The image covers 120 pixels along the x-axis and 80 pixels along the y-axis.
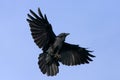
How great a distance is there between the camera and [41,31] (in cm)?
3228

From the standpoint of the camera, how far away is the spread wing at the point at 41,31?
105 ft

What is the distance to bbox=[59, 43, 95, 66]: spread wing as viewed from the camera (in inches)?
1284

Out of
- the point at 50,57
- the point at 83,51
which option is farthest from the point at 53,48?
the point at 83,51

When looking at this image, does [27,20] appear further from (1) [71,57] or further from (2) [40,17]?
(1) [71,57]

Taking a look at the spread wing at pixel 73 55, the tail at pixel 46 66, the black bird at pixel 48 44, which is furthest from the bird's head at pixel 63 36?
the tail at pixel 46 66

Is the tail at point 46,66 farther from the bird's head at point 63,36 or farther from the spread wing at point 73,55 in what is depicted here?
the bird's head at point 63,36

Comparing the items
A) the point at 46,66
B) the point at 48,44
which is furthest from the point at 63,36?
the point at 46,66

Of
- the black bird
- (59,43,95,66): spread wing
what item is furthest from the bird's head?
(59,43,95,66): spread wing

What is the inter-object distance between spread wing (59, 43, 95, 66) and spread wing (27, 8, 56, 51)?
0.83 metres

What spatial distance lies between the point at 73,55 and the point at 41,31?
2193 mm

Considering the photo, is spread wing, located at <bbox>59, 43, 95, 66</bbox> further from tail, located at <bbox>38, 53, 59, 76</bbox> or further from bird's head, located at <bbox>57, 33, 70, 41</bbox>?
bird's head, located at <bbox>57, 33, 70, 41</bbox>

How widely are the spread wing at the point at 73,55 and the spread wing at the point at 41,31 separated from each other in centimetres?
83

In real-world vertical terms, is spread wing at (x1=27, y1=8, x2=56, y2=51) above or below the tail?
above

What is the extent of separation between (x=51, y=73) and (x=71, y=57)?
1.57 metres
